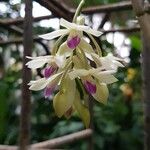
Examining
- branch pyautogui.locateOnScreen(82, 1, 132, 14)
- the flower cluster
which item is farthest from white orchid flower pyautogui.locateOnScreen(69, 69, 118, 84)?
branch pyautogui.locateOnScreen(82, 1, 132, 14)

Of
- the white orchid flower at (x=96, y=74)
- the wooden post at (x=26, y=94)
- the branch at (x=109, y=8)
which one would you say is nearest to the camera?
the white orchid flower at (x=96, y=74)

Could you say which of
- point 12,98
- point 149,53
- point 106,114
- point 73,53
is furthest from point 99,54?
point 106,114

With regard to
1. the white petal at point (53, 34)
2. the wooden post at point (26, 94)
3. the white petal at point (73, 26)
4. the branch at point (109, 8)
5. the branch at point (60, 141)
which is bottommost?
the branch at point (60, 141)

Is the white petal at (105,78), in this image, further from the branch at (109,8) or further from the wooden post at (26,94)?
the branch at (109,8)

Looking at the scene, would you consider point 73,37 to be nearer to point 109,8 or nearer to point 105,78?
point 105,78

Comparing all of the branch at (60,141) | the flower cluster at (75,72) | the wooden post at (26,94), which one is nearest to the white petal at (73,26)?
the flower cluster at (75,72)

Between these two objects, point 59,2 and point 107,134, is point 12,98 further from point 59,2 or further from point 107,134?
point 59,2

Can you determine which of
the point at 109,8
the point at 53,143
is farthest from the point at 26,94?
the point at 109,8

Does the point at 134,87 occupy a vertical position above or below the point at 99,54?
below

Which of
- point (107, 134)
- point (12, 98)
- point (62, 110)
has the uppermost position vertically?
point (62, 110)
